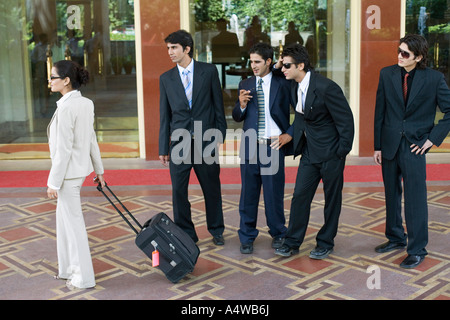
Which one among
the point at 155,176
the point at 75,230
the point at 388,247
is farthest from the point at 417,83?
the point at 155,176

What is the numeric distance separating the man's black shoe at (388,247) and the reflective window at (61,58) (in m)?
4.77

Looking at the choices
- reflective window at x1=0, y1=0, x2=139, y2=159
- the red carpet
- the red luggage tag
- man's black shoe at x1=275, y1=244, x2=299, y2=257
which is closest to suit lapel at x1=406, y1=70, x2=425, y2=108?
man's black shoe at x1=275, y1=244, x2=299, y2=257

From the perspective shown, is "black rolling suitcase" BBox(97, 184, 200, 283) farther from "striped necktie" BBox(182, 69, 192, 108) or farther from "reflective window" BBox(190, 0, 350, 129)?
"reflective window" BBox(190, 0, 350, 129)

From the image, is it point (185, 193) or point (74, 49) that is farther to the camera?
point (74, 49)

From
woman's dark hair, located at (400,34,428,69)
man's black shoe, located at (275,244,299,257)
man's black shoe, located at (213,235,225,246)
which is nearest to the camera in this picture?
woman's dark hair, located at (400,34,428,69)

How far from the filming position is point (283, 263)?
5191mm

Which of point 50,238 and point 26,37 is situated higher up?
point 26,37

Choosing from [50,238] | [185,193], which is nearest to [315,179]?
[185,193]

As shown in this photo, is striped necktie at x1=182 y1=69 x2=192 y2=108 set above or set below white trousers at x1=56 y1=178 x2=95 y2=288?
above

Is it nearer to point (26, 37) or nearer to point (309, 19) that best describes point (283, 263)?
point (309, 19)

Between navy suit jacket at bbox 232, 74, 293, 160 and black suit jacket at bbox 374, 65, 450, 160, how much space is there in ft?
2.46

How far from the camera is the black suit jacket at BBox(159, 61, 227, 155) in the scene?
5500mm

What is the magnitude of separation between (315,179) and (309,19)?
15.0 ft

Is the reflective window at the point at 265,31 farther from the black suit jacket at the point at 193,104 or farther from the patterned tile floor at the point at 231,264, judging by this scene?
the black suit jacket at the point at 193,104
